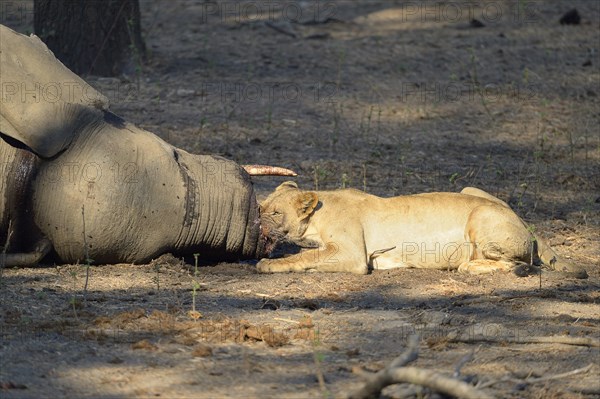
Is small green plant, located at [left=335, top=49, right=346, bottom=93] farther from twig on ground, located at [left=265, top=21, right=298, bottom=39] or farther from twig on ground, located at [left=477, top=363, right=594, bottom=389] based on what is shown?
twig on ground, located at [left=477, top=363, right=594, bottom=389]

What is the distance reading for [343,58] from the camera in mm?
12930

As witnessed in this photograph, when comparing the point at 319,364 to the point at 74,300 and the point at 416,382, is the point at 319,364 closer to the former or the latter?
the point at 416,382

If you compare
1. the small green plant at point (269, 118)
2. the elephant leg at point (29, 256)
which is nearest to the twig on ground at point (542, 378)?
the elephant leg at point (29, 256)

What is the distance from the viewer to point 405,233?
7.57 m

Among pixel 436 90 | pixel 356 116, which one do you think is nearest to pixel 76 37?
pixel 356 116

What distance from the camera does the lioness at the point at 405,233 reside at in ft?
24.2

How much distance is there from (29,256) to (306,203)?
1997 millimetres

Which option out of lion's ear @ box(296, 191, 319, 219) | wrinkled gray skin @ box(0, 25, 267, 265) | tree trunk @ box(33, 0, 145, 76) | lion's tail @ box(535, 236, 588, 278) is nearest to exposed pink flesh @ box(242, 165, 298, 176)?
lion's ear @ box(296, 191, 319, 219)

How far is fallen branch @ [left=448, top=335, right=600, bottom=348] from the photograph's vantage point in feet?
17.5

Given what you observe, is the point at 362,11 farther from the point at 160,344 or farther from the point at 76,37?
the point at 160,344

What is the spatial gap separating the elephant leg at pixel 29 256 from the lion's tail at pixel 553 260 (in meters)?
3.37

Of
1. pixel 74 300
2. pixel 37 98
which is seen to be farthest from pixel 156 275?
pixel 37 98

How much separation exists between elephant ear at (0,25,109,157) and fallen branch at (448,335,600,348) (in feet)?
9.24

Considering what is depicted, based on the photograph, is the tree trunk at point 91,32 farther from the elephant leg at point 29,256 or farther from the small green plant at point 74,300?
the small green plant at point 74,300
